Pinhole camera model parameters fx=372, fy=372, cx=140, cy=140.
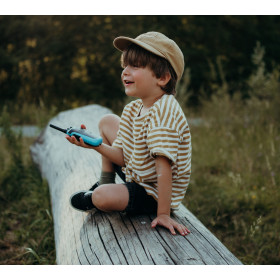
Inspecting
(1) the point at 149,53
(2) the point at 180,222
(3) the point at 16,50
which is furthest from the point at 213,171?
(3) the point at 16,50

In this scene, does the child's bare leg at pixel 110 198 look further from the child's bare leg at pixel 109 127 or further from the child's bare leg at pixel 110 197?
the child's bare leg at pixel 109 127

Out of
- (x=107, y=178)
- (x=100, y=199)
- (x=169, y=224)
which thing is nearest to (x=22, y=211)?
(x=107, y=178)

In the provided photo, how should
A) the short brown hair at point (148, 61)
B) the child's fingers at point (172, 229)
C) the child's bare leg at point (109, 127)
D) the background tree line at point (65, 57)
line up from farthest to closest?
the background tree line at point (65, 57), the child's bare leg at point (109, 127), the short brown hair at point (148, 61), the child's fingers at point (172, 229)

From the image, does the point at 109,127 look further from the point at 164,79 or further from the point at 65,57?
the point at 65,57

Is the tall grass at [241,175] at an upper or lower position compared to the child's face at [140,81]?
lower

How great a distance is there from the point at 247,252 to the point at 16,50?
24.9 ft

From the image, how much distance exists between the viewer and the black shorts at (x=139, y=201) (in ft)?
6.88

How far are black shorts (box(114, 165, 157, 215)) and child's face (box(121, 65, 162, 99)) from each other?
0.55 meters

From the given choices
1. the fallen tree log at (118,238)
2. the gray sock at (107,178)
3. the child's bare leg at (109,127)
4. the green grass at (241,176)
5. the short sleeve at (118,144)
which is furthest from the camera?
the green grass at (241,176)

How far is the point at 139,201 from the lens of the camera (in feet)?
6.95

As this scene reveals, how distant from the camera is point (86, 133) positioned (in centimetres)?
202

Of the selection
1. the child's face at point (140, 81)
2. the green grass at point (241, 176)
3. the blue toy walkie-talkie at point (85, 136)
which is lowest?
the green grass at point (241, 176)

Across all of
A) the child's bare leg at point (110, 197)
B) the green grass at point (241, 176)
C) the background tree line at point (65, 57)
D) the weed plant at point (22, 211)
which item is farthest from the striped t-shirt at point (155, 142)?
the background tree line at point (65, 57)

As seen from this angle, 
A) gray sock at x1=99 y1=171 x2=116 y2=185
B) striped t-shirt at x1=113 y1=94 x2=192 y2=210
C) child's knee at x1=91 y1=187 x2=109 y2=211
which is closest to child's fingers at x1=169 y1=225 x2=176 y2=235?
striped t-shirt at x1=113 y1=94 x2=192 y2=210
